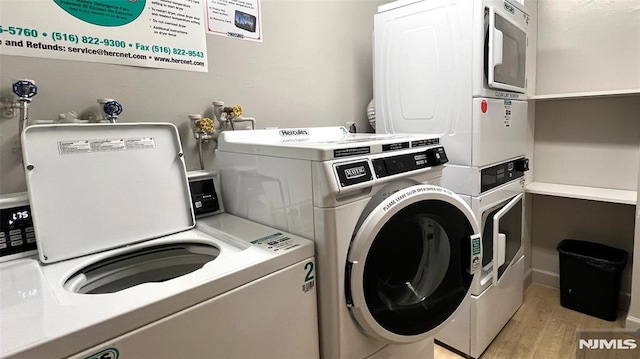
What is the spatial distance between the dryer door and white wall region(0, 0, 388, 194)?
0.84 m

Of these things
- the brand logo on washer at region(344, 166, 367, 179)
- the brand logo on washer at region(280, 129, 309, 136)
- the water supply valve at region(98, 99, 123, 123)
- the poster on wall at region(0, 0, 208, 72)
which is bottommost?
the brand logo on washer at region(344, 166, 367, 179)

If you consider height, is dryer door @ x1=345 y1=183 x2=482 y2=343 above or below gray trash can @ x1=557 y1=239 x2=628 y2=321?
above

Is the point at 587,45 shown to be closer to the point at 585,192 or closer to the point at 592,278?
the point at 585,192

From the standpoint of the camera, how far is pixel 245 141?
1282 mm

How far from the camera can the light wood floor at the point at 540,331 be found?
1.80 metres

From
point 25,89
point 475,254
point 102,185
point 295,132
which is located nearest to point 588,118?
point 475,254

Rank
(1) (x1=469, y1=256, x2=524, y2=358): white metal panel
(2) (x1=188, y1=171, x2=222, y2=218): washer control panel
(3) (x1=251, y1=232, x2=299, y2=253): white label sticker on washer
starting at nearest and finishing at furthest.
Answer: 1. (3) (x1=251, y1=232, x2=299, y2=253): white label sticker on washer
2. (2) (x1=188, y1=171, x2=222, y2=218): washer control panel
3. (1) (x1=469, y1=256, x2=524, y2=358): white metal panel

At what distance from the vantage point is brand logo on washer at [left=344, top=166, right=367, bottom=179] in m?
0.96

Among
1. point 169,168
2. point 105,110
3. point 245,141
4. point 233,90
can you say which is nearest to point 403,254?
point 245,141

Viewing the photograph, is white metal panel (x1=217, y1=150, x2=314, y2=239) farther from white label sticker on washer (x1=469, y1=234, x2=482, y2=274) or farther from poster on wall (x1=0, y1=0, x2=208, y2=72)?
white label sticker on washer (x1=469, y1=234, x2=482, y2=274)

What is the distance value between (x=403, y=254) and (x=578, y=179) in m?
1.83

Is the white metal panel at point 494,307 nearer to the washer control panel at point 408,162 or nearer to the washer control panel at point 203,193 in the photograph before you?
the washer control panel at point 408,162

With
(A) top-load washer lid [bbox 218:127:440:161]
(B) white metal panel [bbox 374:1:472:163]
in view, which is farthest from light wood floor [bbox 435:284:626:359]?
(A) top-load washer lid [bbox 218:127:440:161]

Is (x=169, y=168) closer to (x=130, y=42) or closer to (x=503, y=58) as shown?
(x=130, y=42)
